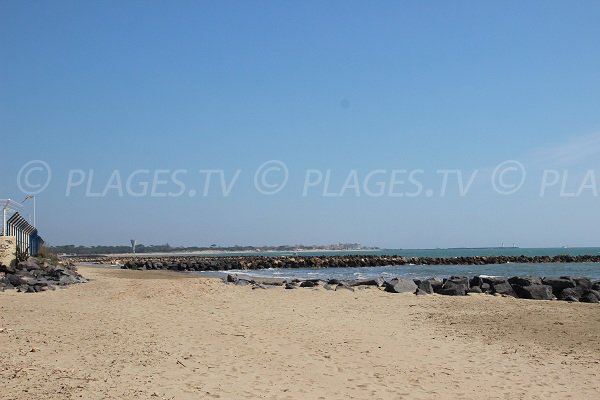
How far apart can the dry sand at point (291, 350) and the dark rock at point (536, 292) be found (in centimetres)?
258

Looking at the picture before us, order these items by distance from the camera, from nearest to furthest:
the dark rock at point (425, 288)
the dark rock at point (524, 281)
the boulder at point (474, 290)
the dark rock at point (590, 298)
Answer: the dark rock at point (590, 298) → the dark rock at point (425, 288) → the dark rock at point (524, 281) → the boulder at point (474, 290)

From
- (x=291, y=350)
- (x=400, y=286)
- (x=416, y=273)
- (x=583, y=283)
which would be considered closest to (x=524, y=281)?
(x=583, y=283)

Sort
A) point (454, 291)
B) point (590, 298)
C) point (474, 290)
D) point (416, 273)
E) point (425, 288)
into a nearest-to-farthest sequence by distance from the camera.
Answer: point (590, 298) → point (454, 291) → point (425, 288) → point (474, 290) → point (416, 273)

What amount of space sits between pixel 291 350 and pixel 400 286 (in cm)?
1085

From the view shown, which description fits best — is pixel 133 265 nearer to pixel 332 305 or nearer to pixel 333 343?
pixel 332 305

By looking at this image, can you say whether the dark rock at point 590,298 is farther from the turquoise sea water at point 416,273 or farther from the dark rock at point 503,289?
the turquoise sea water at point 416,273

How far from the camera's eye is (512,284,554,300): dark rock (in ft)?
57.7

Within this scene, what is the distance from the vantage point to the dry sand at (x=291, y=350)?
657 cm

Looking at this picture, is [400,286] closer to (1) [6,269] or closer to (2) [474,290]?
(2) [474,290]

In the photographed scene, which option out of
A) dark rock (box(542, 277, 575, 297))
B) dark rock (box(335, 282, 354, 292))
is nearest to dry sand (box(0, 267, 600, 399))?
dark rock (box(542, 277, 575, 297))

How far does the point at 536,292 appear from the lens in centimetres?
1766

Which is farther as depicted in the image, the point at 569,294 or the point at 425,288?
the point at 425,288

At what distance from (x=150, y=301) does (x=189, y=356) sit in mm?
6958

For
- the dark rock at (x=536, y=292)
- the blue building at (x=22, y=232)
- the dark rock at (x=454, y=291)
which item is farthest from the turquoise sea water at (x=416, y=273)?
the dark rock at (x=536, y=292)
